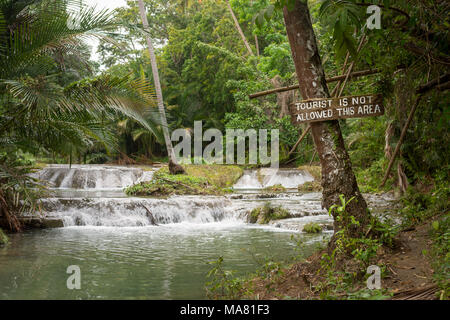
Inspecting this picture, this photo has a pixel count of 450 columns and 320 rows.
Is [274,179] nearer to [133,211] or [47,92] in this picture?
[133,211]

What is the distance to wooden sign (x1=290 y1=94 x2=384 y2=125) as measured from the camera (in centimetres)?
424

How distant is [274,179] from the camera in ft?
67.5

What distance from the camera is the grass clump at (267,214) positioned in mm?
10984

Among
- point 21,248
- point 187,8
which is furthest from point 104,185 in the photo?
point 187,8

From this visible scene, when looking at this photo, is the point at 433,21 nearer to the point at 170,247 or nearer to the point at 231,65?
the point at 170,247

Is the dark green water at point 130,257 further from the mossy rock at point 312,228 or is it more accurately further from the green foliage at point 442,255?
the green foliage at point 442,255

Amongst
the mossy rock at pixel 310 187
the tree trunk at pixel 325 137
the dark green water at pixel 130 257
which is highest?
the tree trunk at pixel 325 137

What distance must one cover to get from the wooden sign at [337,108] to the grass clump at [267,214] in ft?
21.8

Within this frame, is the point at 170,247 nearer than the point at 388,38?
No

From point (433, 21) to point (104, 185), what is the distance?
16.7 meters

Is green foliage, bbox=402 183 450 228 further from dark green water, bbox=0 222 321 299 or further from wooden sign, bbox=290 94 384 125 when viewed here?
wooden sign, bbox=290 94 384 125

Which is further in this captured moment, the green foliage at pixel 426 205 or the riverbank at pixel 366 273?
the green foliage at pixel 426 205

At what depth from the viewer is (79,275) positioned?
536 centimetres

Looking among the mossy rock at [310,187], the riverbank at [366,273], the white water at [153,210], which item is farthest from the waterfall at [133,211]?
the mossy rock at [310,187]
